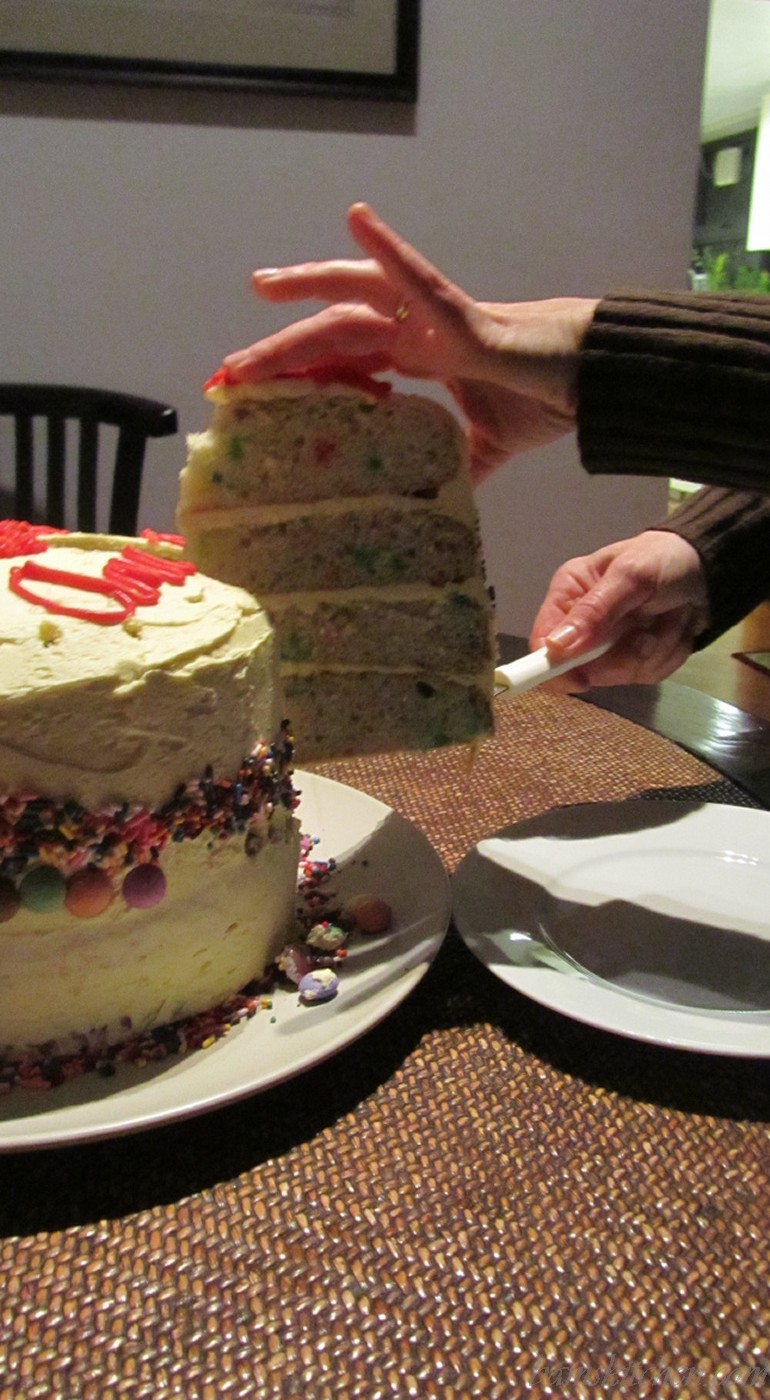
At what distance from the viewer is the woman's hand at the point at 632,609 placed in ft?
4.06

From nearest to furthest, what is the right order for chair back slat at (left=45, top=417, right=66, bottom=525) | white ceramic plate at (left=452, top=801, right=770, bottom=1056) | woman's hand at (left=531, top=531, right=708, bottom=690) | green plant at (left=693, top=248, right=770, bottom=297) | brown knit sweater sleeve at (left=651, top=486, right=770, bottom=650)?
1. white ceramic plate at (left=452, top=801, right=770, bottom=1056)
2. woman's hand at (left=531, top=531, right=708, bottom=690)
3. brown knit sweater sleeve at (left=651, top=486, right=770, bottom=650)
4. chair back slat at (left=45, top=417, right=66, bottom=525)
5. green plant at (left=693, top=248, right=770, bottom=297)

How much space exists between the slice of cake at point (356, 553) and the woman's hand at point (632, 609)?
0.58 feet

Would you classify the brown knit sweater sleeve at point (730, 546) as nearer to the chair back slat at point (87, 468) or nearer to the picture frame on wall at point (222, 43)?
the chair back slat at point (87, 468)

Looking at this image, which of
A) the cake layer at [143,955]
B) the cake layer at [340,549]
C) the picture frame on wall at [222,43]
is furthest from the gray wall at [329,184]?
the cake layer at [143,955]

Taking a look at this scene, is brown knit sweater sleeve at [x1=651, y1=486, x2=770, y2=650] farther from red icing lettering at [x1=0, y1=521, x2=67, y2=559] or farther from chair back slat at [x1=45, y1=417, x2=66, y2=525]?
chair back slat at [x1=45, y1=417, x2=66, y2=525]

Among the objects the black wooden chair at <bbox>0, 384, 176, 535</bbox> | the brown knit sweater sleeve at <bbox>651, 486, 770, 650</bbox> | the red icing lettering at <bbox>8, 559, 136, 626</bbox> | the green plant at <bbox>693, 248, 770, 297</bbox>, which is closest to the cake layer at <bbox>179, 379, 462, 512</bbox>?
the red icing lettering at <bbox>8, 559, 136, 626</bbox>

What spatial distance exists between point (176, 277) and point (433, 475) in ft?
5.08

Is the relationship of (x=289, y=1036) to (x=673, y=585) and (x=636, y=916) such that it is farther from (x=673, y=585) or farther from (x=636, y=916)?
(x=673, y=585)

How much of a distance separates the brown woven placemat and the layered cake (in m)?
0.12

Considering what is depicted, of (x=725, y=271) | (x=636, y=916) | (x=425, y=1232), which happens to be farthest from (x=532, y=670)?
(x=725, y=271)

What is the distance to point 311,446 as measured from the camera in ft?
3.32

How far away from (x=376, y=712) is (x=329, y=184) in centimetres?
171

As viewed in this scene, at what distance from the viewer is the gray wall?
7.23 ft

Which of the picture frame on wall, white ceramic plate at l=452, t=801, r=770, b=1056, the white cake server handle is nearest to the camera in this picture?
white ceramic plate at l=452, t=801, r=770, b=1056
